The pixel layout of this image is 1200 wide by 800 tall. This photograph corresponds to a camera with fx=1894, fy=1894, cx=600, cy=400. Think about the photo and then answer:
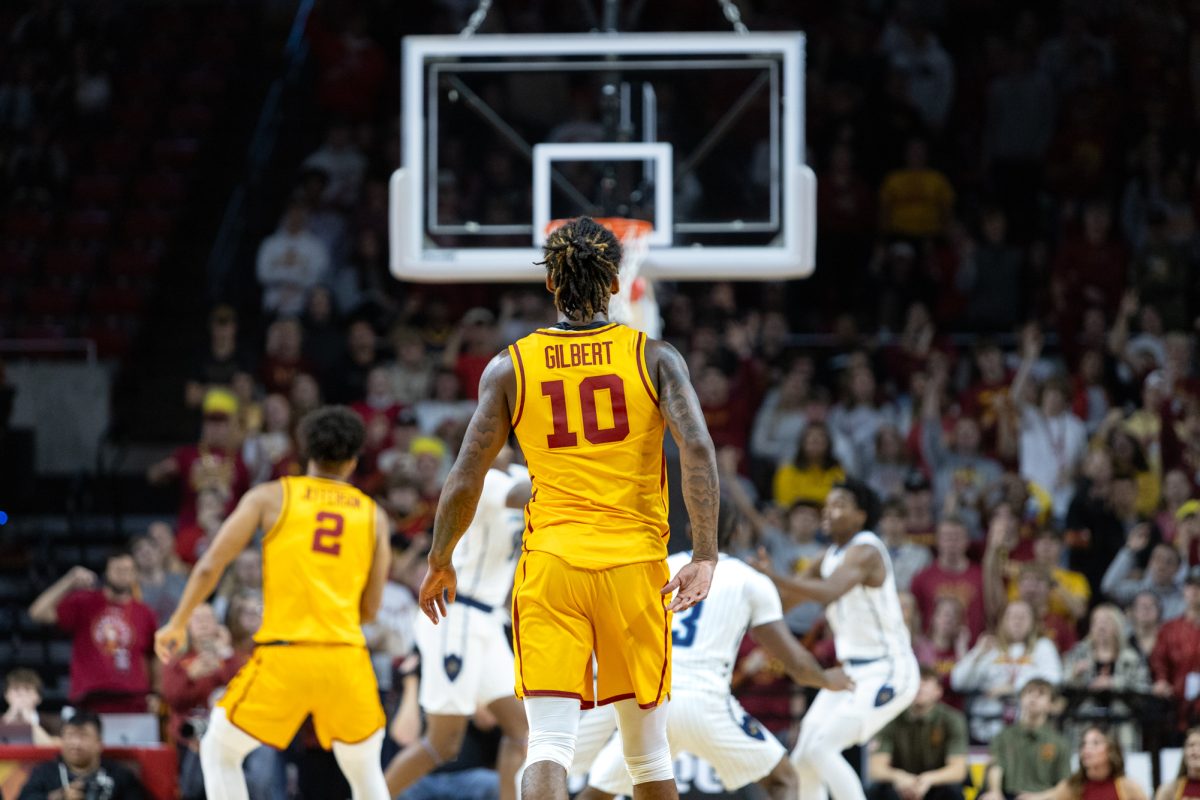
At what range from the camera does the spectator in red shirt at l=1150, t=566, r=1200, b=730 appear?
10836 millimetres

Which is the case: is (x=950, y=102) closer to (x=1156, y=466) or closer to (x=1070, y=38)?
→ (x=1070, y=38)

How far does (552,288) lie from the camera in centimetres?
604

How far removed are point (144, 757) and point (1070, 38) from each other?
33.4 ft

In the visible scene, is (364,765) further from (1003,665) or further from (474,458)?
(1003,665)

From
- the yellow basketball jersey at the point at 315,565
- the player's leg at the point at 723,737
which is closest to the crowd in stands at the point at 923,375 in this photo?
the player's leg at the point at 723,737

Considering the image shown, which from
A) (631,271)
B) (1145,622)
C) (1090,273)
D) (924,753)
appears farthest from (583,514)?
(1090,273)

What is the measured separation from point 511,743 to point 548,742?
3.15 metres

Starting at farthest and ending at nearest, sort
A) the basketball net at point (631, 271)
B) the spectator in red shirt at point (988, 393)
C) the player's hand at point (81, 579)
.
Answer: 1. the spectator in red shirt at point (988, 393)
2. the player's hand at point (81, 579)
3. the basketball net at point (631, 271)

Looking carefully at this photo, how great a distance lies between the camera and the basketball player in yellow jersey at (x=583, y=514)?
5852 mm

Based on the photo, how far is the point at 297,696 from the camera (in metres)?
7.55

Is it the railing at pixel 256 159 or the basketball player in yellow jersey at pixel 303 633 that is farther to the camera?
the railing at pixel 256 159

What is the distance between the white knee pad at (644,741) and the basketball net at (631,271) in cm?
380

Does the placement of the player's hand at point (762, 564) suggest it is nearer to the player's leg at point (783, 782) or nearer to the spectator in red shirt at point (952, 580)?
the player's leg at point (783, 782)

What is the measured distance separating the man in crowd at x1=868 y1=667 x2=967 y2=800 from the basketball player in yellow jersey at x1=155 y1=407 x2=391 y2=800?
A: 350 cm
